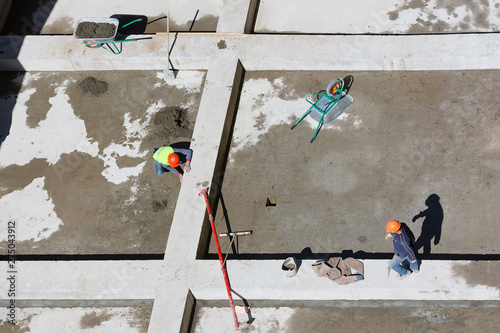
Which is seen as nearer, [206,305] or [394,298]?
[394,298]

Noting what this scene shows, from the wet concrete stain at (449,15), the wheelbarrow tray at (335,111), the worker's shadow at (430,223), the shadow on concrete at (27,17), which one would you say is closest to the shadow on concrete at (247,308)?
the worker's shadow at (430,223)

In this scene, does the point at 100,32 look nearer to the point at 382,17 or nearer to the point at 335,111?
the point at 335,111

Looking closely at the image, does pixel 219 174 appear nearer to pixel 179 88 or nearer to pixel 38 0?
pixel 179 88

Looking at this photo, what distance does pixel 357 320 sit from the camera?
269 inches

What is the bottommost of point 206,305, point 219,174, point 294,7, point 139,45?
point 206,305

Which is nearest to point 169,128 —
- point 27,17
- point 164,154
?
point 164,154

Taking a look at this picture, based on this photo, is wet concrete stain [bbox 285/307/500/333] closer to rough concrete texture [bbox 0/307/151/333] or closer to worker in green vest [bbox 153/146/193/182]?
rough concrete texture [bbox 0/307/151/333]

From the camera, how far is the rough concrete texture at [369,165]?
7363 millimetres

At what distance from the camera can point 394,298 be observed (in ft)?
21.7

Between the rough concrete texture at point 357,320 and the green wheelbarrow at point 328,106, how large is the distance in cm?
305

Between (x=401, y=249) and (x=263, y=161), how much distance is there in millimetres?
2888

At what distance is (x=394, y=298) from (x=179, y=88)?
218 inches

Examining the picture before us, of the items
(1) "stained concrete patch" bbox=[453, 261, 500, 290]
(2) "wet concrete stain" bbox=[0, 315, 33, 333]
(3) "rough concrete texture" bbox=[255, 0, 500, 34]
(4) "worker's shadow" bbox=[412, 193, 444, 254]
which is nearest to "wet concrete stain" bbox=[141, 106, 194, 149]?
(3) "rough concrete texture" bbox=[255, 0, 500, 34]

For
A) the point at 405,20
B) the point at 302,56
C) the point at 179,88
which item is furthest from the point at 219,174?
the point at 405,20
